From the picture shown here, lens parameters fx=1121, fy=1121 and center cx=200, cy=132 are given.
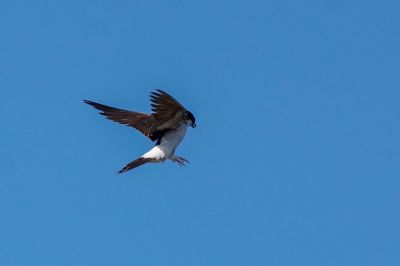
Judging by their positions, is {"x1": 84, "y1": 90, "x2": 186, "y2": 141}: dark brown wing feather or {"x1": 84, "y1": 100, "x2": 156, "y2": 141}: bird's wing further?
{"x1": 84, "y1": 100, "x2": 156, "y2": 141}: bird's wing

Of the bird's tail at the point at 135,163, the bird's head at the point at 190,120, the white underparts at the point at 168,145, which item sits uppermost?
the bird's head at the point at 190,120

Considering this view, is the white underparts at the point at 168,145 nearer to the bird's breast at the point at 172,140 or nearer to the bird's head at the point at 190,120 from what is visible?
the bird's breast at the point at 172,140

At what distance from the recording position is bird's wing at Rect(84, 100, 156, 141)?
26391mm

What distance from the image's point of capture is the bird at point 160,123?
81.0ft

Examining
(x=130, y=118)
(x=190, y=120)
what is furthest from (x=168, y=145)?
(x=130, y=118)

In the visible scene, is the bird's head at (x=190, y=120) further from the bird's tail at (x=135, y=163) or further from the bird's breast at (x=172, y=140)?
the bird's tail at (x=135, y=163)

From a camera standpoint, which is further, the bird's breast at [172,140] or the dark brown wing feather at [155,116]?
the bird's breast at [172,140]

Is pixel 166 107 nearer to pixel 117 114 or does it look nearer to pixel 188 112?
pixel 188 112

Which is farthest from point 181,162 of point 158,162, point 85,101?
point 85,101

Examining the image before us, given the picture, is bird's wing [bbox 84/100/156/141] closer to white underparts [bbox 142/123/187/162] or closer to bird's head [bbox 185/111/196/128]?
white underparts [bbox 142/123/187/162]

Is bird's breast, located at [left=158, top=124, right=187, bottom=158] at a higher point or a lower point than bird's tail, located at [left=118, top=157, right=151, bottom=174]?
higher

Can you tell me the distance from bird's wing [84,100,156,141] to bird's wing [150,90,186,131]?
0.37 m

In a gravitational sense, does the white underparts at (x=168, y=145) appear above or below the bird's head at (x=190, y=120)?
below

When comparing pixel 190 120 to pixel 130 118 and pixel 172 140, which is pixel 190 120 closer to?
pixel 172 140
